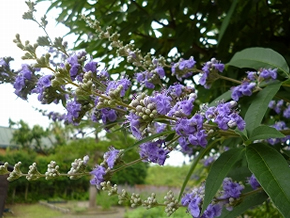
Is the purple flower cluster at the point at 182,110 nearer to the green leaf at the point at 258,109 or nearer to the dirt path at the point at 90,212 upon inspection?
the green leaf at the point at 258,109

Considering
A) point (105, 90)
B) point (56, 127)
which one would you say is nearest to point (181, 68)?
point (105, 90)

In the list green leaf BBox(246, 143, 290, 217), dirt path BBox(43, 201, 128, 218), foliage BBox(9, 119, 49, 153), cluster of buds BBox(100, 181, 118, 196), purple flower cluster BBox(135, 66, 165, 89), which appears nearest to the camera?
green leaf BBox(246, 143, 290, 217)

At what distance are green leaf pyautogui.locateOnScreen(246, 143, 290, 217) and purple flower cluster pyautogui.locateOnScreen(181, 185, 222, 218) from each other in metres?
0.13

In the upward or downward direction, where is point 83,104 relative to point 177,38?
downward

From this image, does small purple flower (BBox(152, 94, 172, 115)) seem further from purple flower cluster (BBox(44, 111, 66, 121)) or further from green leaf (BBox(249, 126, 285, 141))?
purple flower cluster (BBox(44, 111, 66, 121))

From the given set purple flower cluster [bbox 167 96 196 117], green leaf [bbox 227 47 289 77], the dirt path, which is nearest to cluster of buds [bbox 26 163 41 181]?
purple flower cluster [bbox 167 96 196 117]

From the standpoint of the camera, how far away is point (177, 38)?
1055 millimetres

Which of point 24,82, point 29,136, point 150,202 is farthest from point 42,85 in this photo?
point 29,136

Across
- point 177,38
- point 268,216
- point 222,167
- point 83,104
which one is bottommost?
point 268,216

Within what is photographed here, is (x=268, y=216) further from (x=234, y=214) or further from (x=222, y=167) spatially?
(x=222, y=167)

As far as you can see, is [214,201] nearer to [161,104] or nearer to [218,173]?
[218,173]

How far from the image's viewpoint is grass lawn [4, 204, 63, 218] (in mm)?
1100

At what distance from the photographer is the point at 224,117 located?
0.51 metres

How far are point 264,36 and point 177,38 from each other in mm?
299
